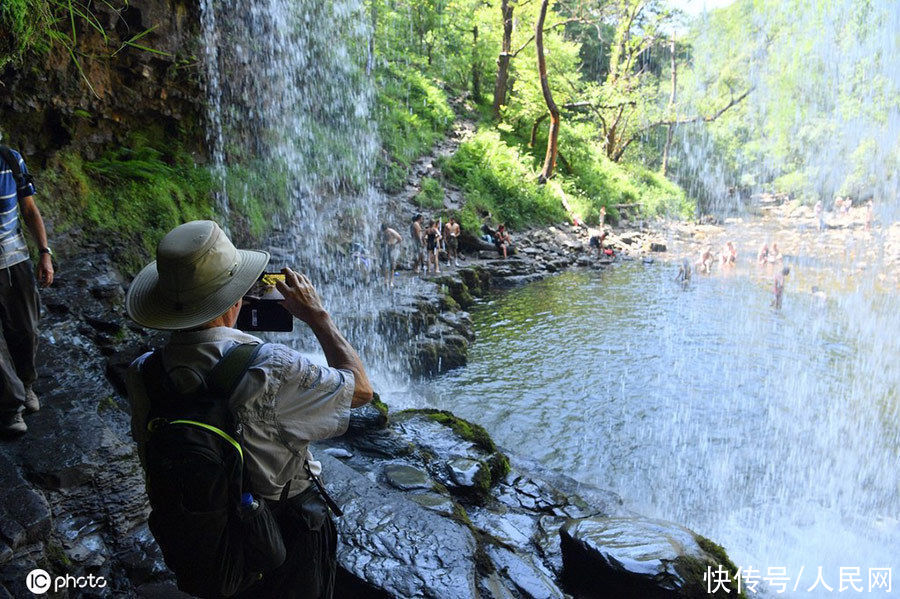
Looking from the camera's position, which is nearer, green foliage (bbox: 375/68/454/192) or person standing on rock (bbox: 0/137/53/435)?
person standing on rock (bbox: 0/137/53/435)

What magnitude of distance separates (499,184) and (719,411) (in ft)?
52.2

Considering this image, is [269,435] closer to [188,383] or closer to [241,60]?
[188,383]

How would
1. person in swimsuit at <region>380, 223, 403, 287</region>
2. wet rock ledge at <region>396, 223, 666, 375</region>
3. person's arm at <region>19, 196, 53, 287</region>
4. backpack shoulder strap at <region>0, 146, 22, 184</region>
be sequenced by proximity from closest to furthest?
1. backpack shoulder strap at <region>0, 146, 22, 184</region>
2. person's arm at <region>19, 196, 53, 287</region>
3. wet rock ledge at <region>396, 223, 666, 375</region>
4. person in swimsuit at <region>380, 223, 403, 287</region>

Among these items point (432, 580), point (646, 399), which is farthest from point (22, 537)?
point (646, 399)

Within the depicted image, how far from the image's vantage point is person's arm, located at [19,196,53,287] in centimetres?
335

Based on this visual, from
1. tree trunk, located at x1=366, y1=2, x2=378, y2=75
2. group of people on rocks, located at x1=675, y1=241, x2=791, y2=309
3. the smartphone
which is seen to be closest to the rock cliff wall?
the smartphone

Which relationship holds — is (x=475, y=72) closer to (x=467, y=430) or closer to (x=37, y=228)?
(x=467, y=430)

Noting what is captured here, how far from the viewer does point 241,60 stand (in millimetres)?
11414

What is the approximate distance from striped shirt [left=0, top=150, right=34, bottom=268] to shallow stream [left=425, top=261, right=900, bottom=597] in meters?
5.68

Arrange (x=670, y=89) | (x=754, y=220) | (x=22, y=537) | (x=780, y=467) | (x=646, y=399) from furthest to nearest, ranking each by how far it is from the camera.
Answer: (x=670, y=89)
(x=754, y=220)
(x=646, y=399)
(x=780, y=467)
(x=22, y=537)

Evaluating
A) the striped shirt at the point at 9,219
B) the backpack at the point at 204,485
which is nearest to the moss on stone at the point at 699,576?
the backpack at the point at 204,485

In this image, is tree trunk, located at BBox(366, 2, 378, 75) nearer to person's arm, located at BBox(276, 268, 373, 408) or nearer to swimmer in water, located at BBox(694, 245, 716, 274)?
swimmer in water, located at BBox(694, 245, 716, 274)

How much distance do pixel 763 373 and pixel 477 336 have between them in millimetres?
5511

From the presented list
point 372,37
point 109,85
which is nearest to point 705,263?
point 372,37
